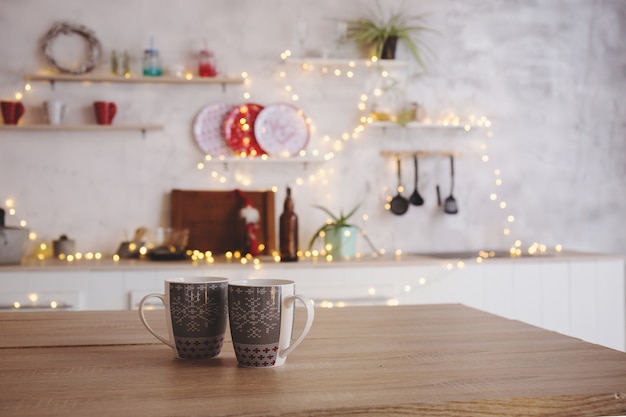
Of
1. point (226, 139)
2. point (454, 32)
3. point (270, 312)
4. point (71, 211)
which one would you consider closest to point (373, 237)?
point (226, 139)

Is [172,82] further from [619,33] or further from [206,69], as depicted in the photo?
[619,33]

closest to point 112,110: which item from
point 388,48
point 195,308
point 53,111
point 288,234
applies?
point 53,111

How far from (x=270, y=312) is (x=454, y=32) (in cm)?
321

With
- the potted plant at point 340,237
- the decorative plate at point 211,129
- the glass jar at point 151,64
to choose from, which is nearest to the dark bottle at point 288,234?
the potted plant at point 340,237

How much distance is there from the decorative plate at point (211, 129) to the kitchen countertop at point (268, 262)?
1.86 ft

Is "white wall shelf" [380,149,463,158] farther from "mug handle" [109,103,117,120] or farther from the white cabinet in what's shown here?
"mug handle" [109,103,117,120]

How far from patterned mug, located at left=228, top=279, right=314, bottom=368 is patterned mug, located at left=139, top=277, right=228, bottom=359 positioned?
38 millimetres

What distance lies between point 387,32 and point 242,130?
90 centimetres

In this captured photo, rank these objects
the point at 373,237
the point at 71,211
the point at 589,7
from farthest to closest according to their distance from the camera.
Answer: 1. the point at 589,7
2. the point at 373,237
3. the point at 71,211

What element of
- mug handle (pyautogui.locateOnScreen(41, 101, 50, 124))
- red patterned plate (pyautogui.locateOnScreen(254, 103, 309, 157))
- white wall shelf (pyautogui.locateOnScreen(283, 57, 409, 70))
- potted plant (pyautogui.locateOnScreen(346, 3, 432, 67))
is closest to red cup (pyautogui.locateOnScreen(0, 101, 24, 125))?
mug handle (pyautogui.locateOnScreen(41, 101, 50, 124))

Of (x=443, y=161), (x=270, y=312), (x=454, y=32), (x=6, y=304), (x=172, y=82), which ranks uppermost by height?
(x=454, y=32)

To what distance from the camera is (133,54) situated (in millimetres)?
3699

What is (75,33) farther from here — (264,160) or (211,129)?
(264,160)

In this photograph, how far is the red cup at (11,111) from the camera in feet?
11.5
